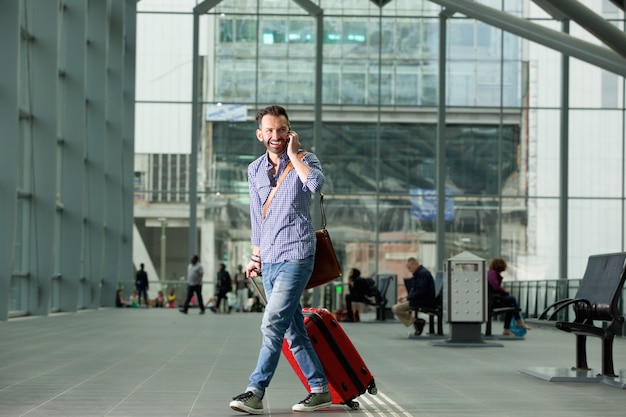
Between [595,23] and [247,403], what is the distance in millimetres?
12257

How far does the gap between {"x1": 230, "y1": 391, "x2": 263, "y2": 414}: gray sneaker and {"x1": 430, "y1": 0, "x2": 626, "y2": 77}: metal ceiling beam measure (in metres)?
13.2

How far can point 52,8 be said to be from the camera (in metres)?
23.1

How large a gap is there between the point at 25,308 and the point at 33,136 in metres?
3.47

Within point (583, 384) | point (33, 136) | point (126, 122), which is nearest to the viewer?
point (583, 384)

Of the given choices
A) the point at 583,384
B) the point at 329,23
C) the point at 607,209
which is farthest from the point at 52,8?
the point at 607,209

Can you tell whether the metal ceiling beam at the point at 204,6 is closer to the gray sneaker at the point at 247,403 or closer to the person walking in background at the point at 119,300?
the person walking in background at the point at 119,300

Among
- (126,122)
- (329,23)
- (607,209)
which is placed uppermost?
(329,23)

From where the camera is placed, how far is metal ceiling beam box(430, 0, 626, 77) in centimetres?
1880

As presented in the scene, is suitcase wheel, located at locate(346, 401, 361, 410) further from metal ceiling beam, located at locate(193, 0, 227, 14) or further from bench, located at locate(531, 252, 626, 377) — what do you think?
metal ceiling beam, located at locate(193, 0, 227, 14)

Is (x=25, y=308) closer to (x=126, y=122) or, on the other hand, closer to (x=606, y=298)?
(x=126, y=122)

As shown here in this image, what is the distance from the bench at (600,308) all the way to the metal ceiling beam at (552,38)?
897 centimetres

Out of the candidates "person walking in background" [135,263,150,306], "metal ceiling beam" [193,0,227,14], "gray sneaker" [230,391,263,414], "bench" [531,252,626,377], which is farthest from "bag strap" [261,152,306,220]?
"metal ceiling beam" [193,0,227,14]

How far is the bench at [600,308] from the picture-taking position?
9344 mm

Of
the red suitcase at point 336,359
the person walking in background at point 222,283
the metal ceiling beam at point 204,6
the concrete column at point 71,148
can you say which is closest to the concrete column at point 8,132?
the concrete column at point 71,148
